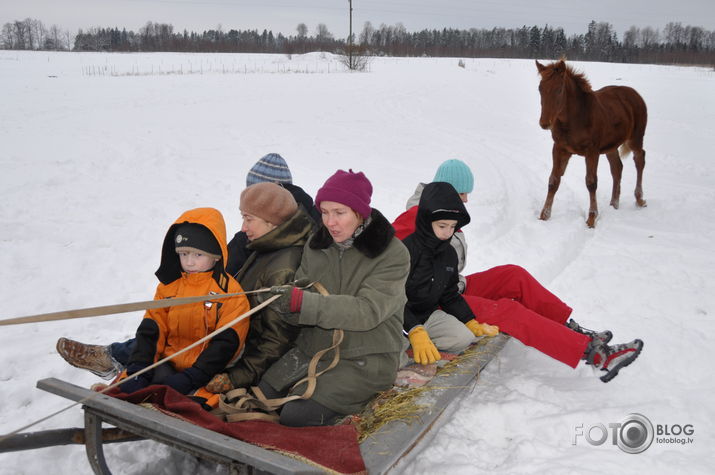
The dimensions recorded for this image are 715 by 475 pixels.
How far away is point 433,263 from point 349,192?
119 cm

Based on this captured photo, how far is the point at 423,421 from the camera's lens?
2.90m

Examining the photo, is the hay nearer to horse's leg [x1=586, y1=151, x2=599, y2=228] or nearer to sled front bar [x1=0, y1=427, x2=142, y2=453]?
sled front bar [x1=0, y1=427, x2=142, y2=453]

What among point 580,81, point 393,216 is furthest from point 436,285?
point 580,81

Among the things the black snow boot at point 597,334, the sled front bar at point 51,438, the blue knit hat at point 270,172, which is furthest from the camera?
the blue knit hat at point 270,172

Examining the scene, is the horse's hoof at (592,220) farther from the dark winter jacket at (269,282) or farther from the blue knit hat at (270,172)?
the dark winter jacket at (269,282)

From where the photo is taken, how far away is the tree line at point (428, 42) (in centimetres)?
6438

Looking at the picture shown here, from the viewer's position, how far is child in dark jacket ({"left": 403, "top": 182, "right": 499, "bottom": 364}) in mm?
3709

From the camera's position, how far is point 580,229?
7.80 meters

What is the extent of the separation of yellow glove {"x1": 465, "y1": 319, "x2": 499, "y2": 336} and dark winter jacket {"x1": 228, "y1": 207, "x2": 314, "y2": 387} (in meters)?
1.48

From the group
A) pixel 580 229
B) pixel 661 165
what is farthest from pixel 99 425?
pixel 661 165


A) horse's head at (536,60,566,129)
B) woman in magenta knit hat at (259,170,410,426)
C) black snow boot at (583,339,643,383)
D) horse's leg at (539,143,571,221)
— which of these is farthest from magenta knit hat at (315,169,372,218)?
horse's leg at (539,143,571,221)

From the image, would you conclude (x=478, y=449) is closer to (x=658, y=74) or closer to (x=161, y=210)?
(x=161, y=210)

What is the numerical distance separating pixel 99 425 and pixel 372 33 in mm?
93078

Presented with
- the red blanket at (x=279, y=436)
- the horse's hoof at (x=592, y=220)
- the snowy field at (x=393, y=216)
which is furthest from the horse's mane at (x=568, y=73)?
the red blanket at (x=279, y=436)
